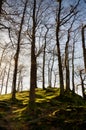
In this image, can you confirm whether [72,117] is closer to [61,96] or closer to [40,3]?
[61,96]

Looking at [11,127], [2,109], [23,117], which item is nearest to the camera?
[11,127]

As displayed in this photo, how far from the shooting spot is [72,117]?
43.3 ft

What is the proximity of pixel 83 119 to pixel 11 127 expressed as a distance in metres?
4.26

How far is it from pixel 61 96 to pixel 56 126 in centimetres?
1023

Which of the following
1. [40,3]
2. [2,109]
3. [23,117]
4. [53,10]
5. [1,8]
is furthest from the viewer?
[40,3]

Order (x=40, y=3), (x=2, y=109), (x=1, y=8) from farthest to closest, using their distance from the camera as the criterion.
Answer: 1. (x=40, y=3)
2. (x=2, y=109)
3. (x=1, y=8)

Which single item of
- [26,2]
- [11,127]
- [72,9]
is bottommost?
[11,127]

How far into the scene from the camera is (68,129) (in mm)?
11875

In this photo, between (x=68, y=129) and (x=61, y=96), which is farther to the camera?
(x=61, y=96)

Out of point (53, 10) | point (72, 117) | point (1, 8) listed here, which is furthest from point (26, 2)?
→ point (72, 117)

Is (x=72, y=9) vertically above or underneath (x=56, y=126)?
above

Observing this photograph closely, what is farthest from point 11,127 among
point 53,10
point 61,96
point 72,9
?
point 53,10

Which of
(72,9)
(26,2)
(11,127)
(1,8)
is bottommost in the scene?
(11,127)

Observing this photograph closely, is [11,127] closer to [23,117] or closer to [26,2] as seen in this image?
[23,117]
